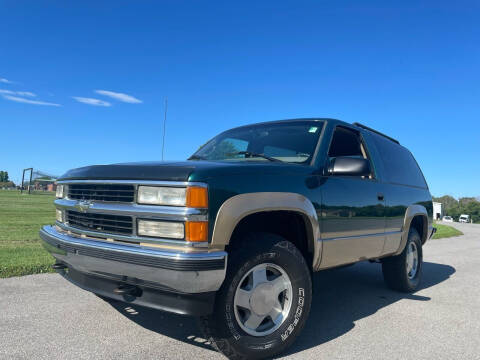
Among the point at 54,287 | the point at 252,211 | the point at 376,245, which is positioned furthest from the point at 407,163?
the point at 54,287

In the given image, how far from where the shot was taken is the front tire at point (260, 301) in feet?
8.28

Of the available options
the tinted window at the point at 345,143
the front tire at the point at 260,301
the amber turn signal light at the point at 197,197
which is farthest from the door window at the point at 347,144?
the amber turn signal light at the point at 197,197

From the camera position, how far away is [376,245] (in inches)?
162

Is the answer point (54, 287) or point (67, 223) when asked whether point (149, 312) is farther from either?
point (54, 287)

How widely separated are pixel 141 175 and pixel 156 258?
1.93 ft

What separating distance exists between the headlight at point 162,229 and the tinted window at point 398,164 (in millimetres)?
3092

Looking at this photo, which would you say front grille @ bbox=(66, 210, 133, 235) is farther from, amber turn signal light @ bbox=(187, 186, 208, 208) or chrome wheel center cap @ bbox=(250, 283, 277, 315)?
chrome wheel center cap @ bbox=(250, 283, 277, 315)

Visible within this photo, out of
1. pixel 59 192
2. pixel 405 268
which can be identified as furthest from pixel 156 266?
pixel 405 268

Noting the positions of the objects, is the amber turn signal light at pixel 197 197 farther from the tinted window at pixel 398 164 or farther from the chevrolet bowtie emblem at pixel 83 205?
the tinted window at pixel 398 164

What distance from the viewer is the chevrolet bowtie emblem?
2814 millimetres

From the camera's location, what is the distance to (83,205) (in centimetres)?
286

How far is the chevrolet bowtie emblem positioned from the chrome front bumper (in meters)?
0.27

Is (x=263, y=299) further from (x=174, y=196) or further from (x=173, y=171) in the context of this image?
(x=173, y=171)

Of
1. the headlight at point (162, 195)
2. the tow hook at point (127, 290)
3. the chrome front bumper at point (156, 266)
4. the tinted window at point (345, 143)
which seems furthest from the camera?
the tinted window at point (345, 143)
